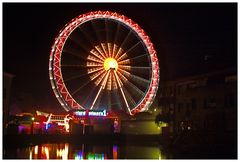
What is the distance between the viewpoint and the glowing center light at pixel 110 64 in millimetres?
40406

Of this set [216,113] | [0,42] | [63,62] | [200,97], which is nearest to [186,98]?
[200,97]

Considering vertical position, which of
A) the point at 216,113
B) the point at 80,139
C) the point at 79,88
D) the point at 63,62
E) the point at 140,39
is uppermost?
the point at 140,39

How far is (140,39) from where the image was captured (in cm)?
4072

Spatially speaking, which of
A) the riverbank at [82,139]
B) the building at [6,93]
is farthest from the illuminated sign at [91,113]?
the building at [6,93]

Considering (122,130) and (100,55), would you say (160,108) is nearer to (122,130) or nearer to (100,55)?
(122,130)

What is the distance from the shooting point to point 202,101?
40.3 m

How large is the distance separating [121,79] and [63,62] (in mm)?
6933

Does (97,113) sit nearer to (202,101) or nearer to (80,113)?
(80,113)

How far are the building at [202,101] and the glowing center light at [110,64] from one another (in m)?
8.69

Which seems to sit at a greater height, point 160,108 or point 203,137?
point 160,108

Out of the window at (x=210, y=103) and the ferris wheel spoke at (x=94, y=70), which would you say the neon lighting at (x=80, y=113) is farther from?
the window at (x=210, y=103)

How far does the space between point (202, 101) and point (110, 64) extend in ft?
35.3

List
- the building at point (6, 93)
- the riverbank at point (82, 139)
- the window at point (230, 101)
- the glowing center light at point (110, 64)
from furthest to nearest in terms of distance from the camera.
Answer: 1. the glowing center light at point (110, 64)
2. the building at point (6, 93)
3. the window at point (230, 101)
4. the riverbank at point (82, 139)

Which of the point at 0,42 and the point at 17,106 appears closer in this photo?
the point at 0,42
